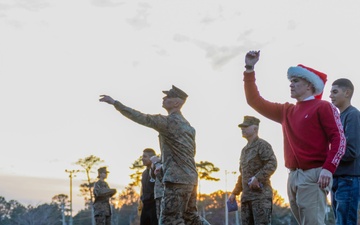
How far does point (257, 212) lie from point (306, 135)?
402 cm

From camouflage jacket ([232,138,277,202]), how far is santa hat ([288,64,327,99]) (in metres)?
3.75

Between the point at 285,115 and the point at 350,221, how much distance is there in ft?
4.48

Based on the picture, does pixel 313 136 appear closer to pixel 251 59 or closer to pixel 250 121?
pixel 251 59

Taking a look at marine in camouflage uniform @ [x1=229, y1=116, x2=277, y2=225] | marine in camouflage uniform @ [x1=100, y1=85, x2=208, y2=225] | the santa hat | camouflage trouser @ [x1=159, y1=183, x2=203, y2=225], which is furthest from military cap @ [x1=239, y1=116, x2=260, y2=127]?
the santa hat

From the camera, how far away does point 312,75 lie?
512cm

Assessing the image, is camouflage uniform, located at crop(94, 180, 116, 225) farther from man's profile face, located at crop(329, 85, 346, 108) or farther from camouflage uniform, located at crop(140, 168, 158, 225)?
man's profile face, located at crop(329, 85, 346, 108)

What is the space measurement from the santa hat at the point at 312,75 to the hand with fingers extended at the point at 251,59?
0.33 meters

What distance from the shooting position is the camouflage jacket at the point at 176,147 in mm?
7699

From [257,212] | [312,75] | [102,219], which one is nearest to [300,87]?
[312,75]

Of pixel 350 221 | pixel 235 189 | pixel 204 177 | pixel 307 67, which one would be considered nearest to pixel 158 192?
pixel 235 189

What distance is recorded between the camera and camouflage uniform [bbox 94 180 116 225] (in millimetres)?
17703

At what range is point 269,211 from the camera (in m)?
8.88

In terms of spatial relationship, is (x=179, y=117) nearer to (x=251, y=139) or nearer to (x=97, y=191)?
(x=251, y=139)

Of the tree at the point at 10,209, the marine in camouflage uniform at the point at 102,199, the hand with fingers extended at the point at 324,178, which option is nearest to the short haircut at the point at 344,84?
the hand with fingers extended at the point at 324,178
